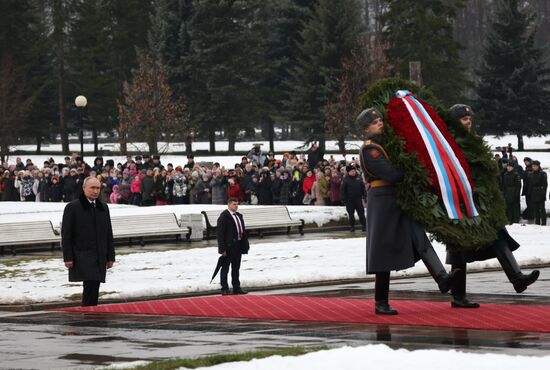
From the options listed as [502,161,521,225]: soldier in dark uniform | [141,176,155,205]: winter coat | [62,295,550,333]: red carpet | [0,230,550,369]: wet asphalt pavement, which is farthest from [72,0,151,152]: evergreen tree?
[0,230,550,369]: wet asphalt pavement

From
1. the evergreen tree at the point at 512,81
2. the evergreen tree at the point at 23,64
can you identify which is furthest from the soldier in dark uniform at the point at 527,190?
the evergreen tree at the point at 23,64

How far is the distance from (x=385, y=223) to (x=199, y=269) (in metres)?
10.7

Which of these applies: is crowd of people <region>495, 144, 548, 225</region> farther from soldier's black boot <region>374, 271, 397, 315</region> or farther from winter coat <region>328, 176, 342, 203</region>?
soldier's black boot <region>374, 271, 397, 315</region>

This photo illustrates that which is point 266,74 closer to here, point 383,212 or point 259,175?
point 259,175

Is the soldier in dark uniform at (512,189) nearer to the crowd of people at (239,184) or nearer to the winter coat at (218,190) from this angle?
the crowd of people at (239,184)

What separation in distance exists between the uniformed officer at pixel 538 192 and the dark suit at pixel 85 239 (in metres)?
21.8

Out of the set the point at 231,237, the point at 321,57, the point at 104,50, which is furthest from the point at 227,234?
the point at 104,50

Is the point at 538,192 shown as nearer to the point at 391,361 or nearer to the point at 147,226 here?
the point at 147,226

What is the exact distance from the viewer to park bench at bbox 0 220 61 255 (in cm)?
2908

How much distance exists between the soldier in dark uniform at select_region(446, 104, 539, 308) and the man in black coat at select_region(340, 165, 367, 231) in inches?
794

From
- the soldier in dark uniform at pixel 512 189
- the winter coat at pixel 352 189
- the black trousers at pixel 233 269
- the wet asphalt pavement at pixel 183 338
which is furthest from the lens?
the soldier in dark uniform at pixel 512 189

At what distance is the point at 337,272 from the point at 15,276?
5.46 meters

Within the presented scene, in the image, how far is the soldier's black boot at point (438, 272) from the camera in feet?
39.8

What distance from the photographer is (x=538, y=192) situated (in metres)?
34.9
